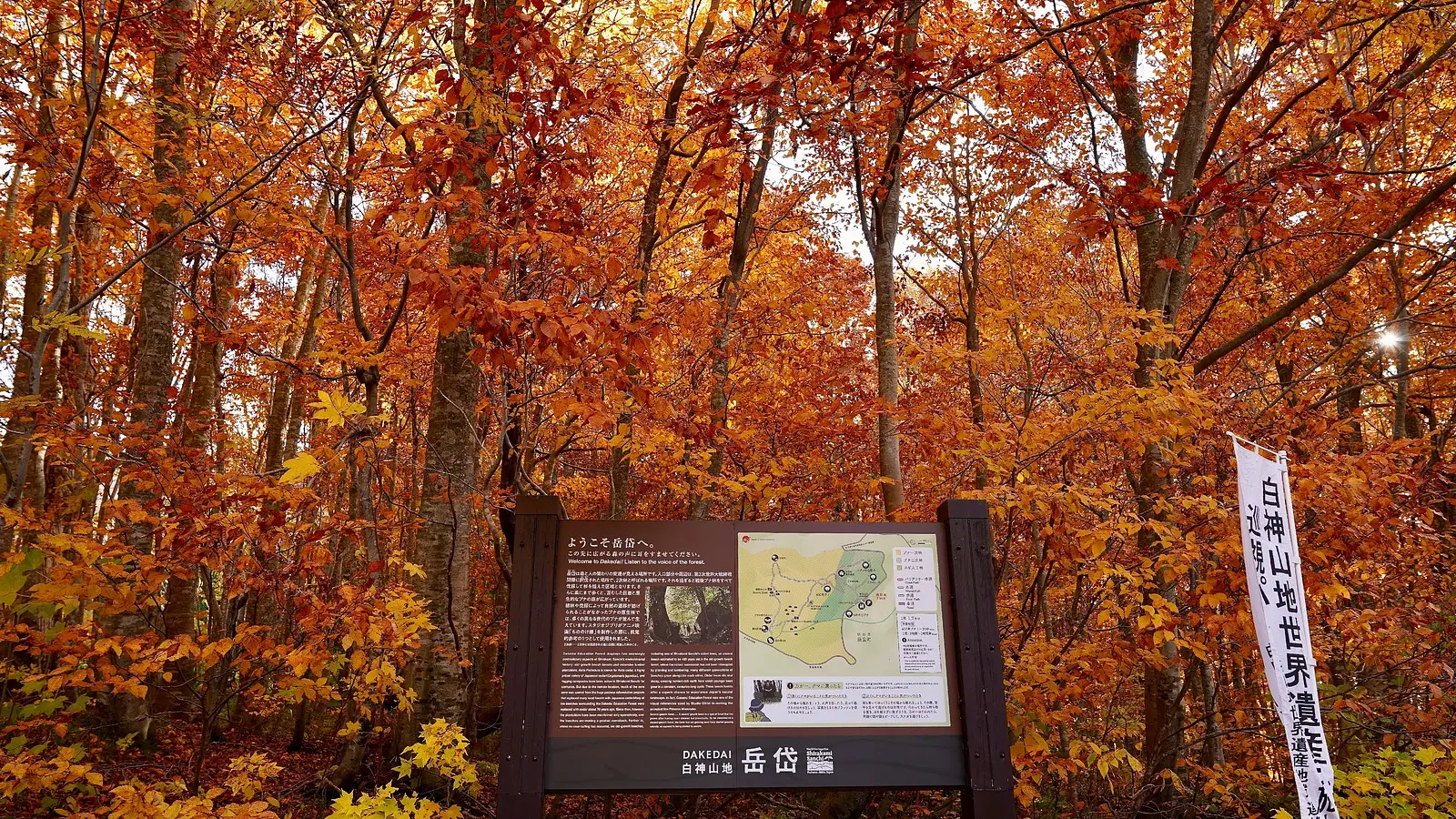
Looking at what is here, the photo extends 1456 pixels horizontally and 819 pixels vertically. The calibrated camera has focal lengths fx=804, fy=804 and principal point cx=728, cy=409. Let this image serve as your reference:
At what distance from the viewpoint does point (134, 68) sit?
10.2m

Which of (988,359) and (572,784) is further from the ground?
(988,359)

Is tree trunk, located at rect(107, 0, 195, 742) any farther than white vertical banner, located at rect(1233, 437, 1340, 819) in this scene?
Yes

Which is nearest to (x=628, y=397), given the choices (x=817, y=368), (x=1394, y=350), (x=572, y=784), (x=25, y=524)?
(x=572, y=784)

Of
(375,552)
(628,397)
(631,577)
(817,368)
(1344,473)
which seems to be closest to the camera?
(631,577)

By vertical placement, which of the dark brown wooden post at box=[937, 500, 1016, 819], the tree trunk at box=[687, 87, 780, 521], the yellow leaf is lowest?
the dark brown wooden post at box=[937, 500, 1016, 819]

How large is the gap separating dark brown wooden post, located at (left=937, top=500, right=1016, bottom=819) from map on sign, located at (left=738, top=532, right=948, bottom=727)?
107 mm

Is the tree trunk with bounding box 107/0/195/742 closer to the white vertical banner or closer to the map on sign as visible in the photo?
the map on sign

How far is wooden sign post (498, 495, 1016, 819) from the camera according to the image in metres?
3.46

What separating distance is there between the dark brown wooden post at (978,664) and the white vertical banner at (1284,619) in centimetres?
144

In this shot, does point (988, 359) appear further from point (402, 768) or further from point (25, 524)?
point (25, 524)

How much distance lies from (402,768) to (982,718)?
3.44 metres

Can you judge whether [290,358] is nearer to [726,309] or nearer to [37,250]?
[37,250]

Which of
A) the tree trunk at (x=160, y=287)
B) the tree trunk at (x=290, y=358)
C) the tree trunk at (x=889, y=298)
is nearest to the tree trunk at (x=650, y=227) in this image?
the tree trunk at (x=889, y=298)

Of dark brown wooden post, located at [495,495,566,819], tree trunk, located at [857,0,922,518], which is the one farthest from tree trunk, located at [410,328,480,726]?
tree trunk, located at [857,0,922,518]
